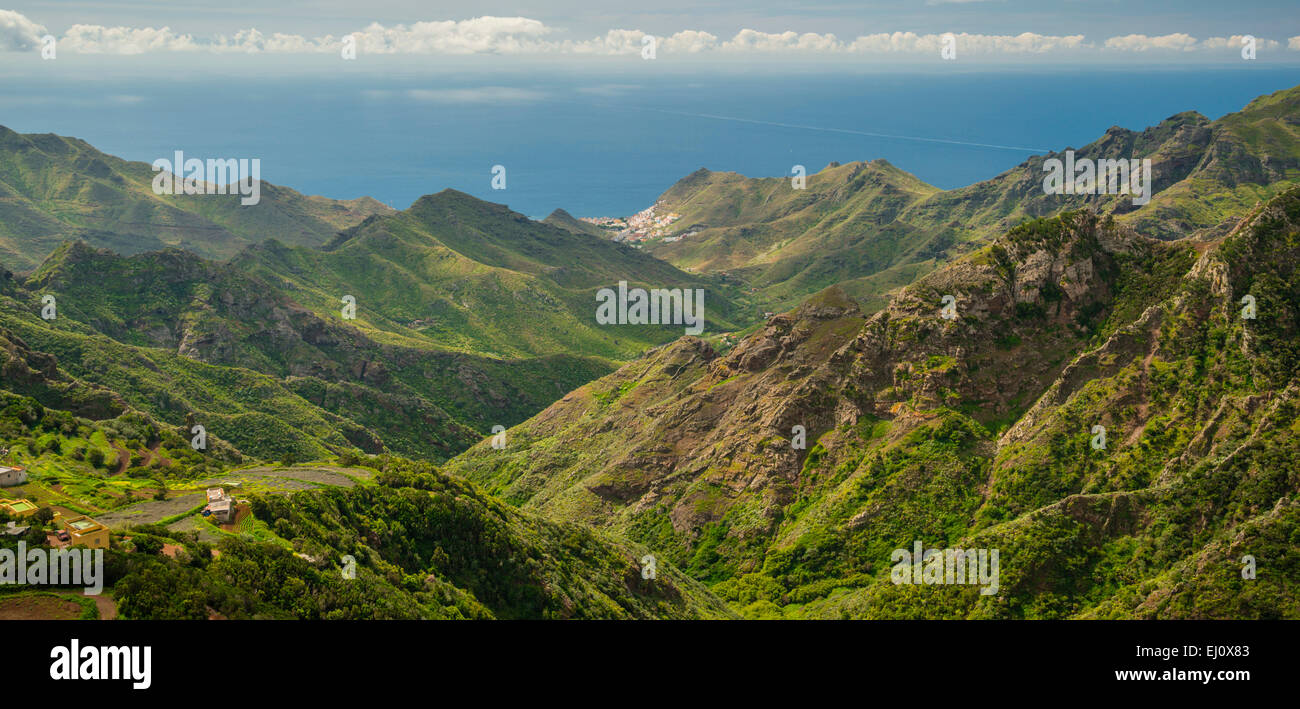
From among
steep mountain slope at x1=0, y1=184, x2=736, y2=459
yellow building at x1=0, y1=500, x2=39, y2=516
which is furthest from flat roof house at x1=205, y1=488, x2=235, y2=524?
steep mountain slope at x1=0, y1=184, x2=736, y2=459

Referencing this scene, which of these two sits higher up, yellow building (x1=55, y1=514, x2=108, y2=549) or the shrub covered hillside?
yellow building (x1=55, y1=514, x2=108, y2=549)

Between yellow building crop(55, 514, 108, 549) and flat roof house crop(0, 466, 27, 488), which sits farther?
flat roof house crop(0, 466, 27, 488)

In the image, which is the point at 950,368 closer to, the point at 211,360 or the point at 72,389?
the point at 72,389

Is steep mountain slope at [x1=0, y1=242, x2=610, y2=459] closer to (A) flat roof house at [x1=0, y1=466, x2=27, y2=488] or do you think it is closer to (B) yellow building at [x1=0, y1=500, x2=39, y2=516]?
(A) flat roof house at [x1=0, y1=466, x2=27, y2=488]

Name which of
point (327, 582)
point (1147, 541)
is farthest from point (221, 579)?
point (1147, 541)

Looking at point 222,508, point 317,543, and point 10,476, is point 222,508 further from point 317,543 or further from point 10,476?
point 10,476

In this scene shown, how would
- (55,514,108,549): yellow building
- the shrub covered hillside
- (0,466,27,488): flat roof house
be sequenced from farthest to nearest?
(0,466,27,488): flat roof house < (55,514,108,549): yellow building < the shrub covered hillside
